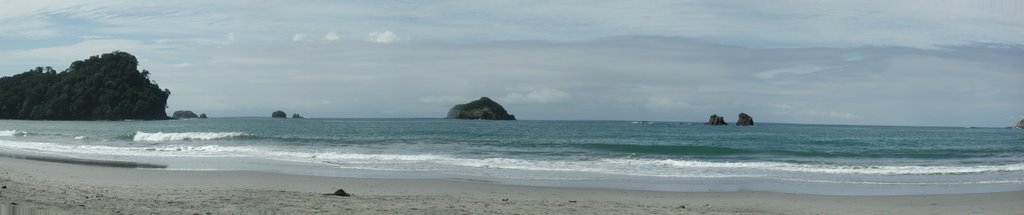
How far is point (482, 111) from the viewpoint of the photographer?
153500 mm

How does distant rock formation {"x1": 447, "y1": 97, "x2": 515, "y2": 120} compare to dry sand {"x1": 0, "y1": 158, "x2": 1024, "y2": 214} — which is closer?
dry sand {"x1": 0, "y1": 158, "x2": 1024, "y2": 214}

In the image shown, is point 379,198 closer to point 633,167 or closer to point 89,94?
point 633,167

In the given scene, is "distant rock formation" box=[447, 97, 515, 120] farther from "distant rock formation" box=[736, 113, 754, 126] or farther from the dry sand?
the dry sand

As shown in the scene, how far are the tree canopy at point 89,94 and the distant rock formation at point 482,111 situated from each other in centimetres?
6168

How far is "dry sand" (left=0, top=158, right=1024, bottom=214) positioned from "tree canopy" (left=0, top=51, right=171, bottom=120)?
99763 millimetres

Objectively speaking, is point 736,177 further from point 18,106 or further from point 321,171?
point 18,106

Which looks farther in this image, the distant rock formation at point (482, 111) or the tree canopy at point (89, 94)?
the distant rock formation at point (482, 111)

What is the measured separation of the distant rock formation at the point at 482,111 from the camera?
15175 centimetres

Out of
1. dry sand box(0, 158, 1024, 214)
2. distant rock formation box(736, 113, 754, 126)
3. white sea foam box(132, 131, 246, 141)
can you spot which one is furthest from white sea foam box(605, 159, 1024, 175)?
distant rock formation box(736, 113, 754, 126)

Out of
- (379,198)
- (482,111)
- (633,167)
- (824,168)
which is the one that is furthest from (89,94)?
(379,198)

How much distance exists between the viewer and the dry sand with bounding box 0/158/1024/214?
9508 millimetres

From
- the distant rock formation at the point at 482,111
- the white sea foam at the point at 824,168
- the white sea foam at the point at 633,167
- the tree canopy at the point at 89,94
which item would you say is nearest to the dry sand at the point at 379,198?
the white sea foam at the point at 633,167

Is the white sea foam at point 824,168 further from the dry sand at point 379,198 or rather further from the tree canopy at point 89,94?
the tree canopy at point 89,94

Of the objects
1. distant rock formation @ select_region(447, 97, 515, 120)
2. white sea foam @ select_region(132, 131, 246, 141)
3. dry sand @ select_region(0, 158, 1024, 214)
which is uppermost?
distant rock formation @ select_region(447, 97, 515, 120)
